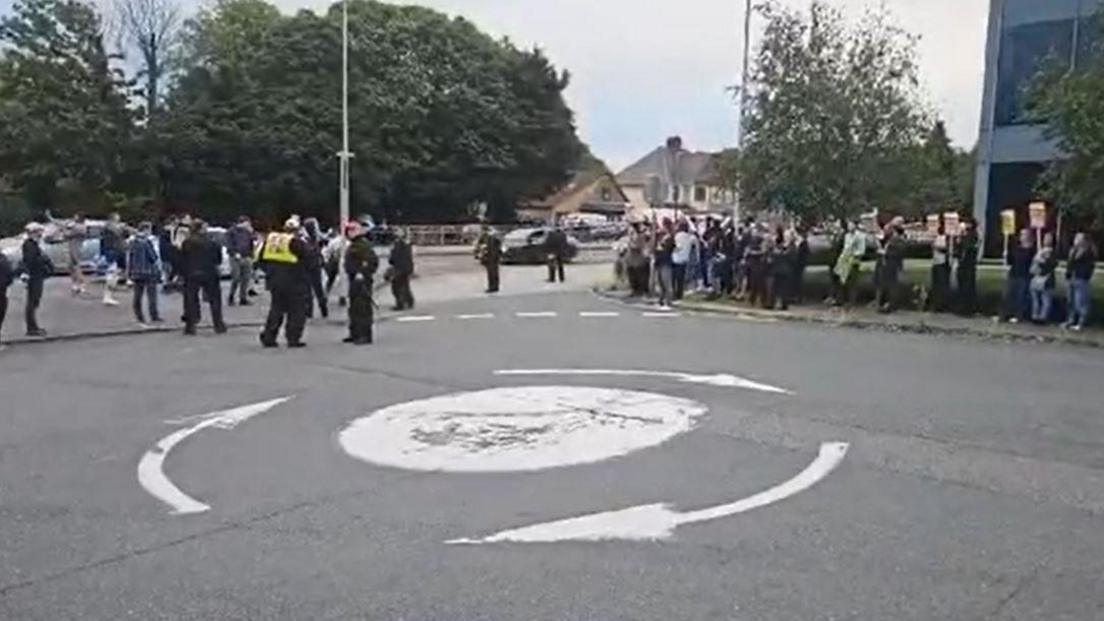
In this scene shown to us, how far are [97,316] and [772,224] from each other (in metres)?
13.8

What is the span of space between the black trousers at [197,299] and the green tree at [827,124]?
12971 millimetres

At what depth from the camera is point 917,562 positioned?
20.0 feet

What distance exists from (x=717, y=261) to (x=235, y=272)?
415 inches

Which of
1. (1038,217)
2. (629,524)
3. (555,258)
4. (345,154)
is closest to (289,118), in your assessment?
(345,154)

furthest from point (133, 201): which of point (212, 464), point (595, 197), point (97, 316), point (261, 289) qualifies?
point (595, 197)

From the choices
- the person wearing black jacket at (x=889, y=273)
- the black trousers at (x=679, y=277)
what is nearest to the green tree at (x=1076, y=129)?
the person wearing black jacket at (x=889, y=273)

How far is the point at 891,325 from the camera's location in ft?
66.1

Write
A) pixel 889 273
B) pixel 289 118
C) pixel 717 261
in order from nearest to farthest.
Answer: pixel 889 273 < pixel 717 261 < pixel 289 118

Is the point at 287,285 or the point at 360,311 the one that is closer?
the point at 287,285

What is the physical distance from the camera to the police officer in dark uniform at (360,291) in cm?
1667

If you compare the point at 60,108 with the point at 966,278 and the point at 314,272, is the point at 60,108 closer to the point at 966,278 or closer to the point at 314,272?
the point at 314,272

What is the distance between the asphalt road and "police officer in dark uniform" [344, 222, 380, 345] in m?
2.83

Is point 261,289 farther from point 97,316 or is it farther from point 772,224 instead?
point 772,224

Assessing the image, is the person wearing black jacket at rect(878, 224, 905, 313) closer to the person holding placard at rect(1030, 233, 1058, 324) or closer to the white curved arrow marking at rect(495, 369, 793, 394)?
the person holding placard at rect(1030, 233, 1058, 324)
